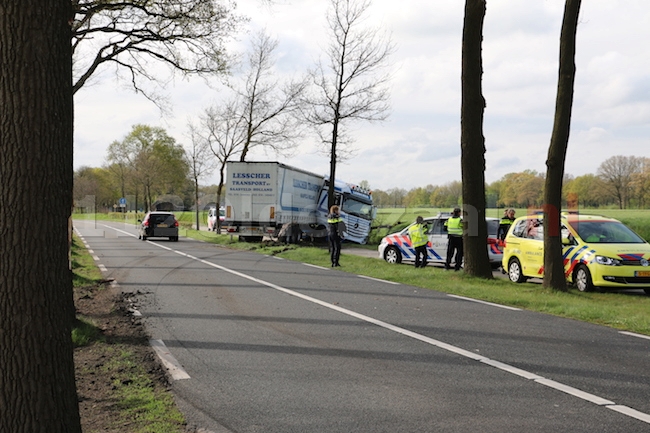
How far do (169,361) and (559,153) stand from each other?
30.2 feet

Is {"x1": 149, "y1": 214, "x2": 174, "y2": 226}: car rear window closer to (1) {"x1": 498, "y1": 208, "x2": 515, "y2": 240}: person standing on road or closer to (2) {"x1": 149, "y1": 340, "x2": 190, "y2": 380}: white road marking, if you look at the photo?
(1) {"x1": 498, "y1": 208, "x2": 515, "y2": 240}: person standing on road

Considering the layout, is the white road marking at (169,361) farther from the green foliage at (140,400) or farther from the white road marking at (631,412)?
the white road marking at (631,412)

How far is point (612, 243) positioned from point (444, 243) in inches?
237

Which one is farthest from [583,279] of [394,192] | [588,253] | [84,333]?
[394,192]

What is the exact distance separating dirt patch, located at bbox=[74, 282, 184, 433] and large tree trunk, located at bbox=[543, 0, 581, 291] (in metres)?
8.33

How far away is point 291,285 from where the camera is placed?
13.3 m

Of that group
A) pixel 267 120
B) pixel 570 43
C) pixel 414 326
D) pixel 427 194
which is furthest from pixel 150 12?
pixel 427 194

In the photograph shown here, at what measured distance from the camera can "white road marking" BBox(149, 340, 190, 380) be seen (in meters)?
5.95

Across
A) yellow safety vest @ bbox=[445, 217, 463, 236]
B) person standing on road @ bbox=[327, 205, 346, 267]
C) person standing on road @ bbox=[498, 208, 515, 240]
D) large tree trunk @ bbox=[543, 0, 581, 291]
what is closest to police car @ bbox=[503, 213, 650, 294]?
large tree trunk @ bbox=[543, 0, 581, 291]

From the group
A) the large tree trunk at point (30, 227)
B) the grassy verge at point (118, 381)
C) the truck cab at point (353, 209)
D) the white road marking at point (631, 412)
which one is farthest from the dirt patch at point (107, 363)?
the truck cab at point (353, 209)

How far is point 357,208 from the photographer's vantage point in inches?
1291

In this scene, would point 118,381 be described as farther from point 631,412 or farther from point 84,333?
point 631,412

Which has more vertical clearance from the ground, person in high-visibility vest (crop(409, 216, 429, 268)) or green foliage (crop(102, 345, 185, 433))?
person in high-visibility vest (crop(409, 216, 429, 268))

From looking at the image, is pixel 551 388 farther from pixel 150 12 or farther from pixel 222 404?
pixel 150 12
